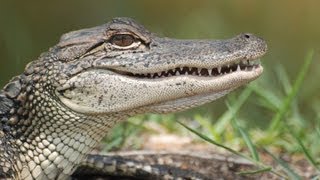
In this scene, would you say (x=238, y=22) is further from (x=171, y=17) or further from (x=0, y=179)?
(x=0, y=179)

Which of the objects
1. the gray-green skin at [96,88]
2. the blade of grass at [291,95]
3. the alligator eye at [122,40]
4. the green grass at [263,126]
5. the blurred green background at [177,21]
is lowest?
the blurred green background at [177,21]

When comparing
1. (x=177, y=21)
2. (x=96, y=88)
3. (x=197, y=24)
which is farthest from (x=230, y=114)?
(x=177, y=21)

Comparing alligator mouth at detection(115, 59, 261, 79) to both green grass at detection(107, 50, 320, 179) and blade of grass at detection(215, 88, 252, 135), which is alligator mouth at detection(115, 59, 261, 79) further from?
blade of grass at detection(215, 88, 252, 135)

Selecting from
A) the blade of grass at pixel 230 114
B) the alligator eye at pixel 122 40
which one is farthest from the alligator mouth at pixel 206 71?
the blade of grass at pixel 230 114

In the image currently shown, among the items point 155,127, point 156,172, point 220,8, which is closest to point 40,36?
point 220,8

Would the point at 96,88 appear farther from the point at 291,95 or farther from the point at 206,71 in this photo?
the point at 291,95

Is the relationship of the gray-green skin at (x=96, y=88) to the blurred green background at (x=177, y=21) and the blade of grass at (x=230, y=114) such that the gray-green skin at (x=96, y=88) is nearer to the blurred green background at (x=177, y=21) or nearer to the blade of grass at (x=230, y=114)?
the blade of grass at (x=230, y=114)
